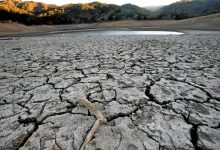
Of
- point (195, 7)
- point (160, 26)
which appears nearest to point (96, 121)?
point (160, 26)

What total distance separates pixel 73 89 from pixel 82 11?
41652mm

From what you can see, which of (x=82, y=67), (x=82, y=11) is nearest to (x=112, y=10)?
(x=82, y=11)

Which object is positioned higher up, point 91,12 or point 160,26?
point 91,12

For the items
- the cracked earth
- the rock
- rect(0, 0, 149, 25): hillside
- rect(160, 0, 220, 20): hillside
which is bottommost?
the cracked earth

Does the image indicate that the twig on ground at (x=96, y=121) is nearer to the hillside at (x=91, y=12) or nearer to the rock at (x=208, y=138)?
the rock at (x=208, y=138)

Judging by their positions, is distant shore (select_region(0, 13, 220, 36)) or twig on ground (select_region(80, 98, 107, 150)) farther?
distant shore (select_region(0, 13, 220, 36))

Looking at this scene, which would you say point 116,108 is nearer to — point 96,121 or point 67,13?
point 96,121

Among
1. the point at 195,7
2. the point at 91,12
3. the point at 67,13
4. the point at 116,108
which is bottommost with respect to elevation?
the point at 116,108

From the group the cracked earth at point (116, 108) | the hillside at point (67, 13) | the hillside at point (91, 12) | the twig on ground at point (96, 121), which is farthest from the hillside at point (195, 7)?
the twig on ground at point (96, 121)

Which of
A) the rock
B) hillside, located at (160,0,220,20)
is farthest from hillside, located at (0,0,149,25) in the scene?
the rock

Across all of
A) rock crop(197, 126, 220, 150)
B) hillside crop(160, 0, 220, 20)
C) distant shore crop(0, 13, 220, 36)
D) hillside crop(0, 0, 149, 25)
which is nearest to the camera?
rock crop(197, 126, 220, 150)

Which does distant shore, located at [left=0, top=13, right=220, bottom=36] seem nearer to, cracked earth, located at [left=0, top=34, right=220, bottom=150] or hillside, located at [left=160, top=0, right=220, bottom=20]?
cracked earth, located at [left=0, top=34, right=220, bottom=150]

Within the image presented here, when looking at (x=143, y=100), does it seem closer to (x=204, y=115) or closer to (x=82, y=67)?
(x=204, y=115)

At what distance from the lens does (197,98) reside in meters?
1.64
